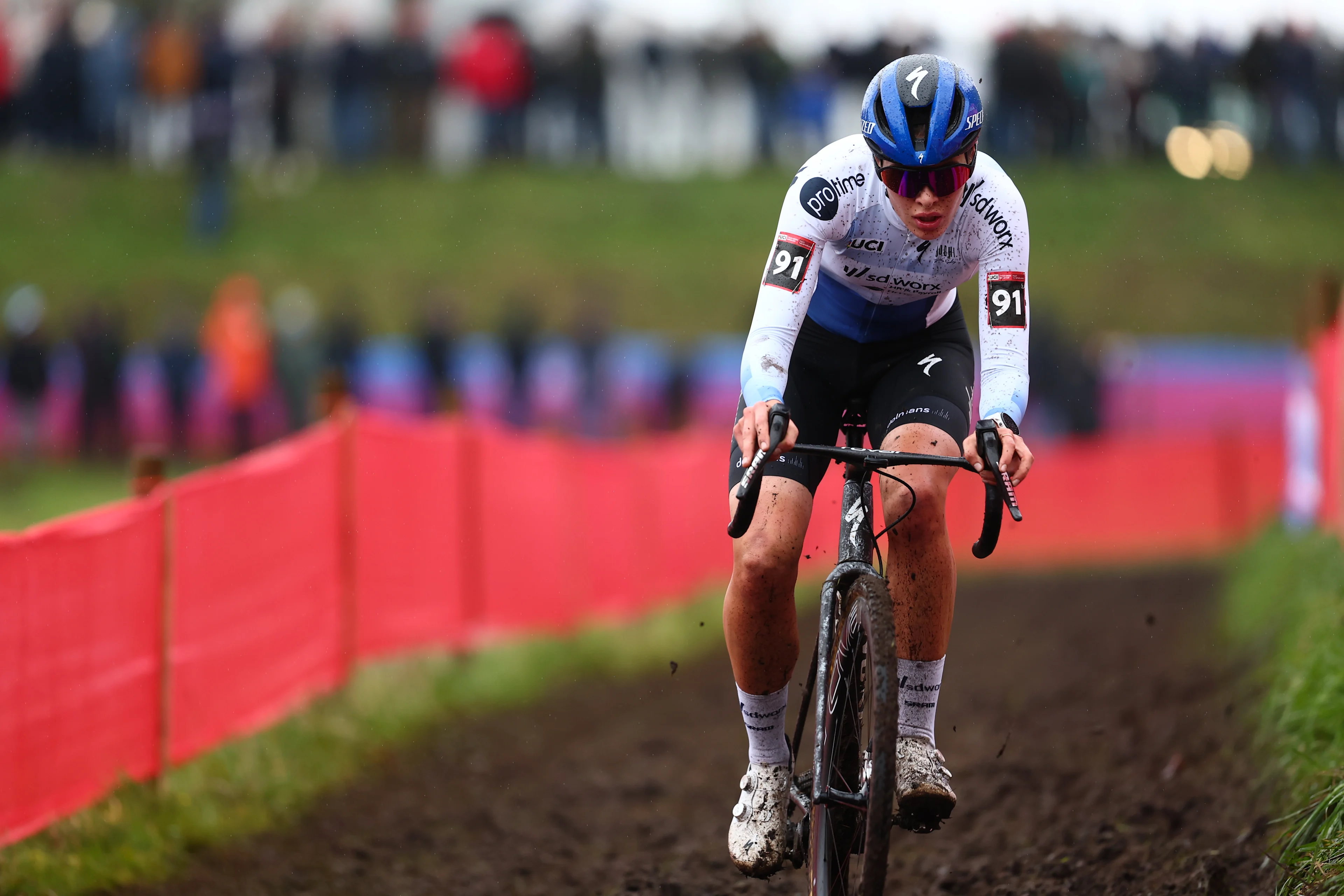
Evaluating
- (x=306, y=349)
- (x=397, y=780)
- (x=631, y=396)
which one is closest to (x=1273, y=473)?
(x=631, y=396)

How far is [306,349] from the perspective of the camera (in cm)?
1842

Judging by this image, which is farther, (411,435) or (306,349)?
(306,349)

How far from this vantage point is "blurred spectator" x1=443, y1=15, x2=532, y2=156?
24.4m

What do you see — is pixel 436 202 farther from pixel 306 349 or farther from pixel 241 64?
pixel 306 349

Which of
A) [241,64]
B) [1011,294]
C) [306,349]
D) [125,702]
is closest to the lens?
[1011,294]

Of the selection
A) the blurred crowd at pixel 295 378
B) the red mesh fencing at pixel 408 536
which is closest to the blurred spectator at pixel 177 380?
the blurred crowd at pixel 295 378

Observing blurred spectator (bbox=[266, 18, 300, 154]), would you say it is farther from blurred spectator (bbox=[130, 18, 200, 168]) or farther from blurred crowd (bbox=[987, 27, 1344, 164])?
blurred crowd (bbox=[987, 27, 1344, 164])

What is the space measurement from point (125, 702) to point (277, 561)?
5.27ft

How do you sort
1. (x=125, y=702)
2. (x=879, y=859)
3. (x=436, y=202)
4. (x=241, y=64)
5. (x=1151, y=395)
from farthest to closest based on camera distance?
1. (x=436, y=202)
2. (x=241, y=64)
3. (x=1151, y=395)
4. (x=125, y=702)
5. (x=879, y=859)

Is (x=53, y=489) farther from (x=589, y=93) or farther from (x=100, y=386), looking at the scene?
(x=589, y=93)

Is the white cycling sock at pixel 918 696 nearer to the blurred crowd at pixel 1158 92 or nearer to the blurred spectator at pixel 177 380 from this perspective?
the blurred crowd at pixel 1158 92

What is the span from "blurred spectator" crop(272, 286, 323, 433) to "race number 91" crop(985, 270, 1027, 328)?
45.3ft

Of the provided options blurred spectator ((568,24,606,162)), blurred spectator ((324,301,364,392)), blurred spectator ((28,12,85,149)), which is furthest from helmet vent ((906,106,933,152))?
blurred spectator ((28,12,85,149))

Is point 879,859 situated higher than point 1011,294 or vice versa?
point 1011,294
